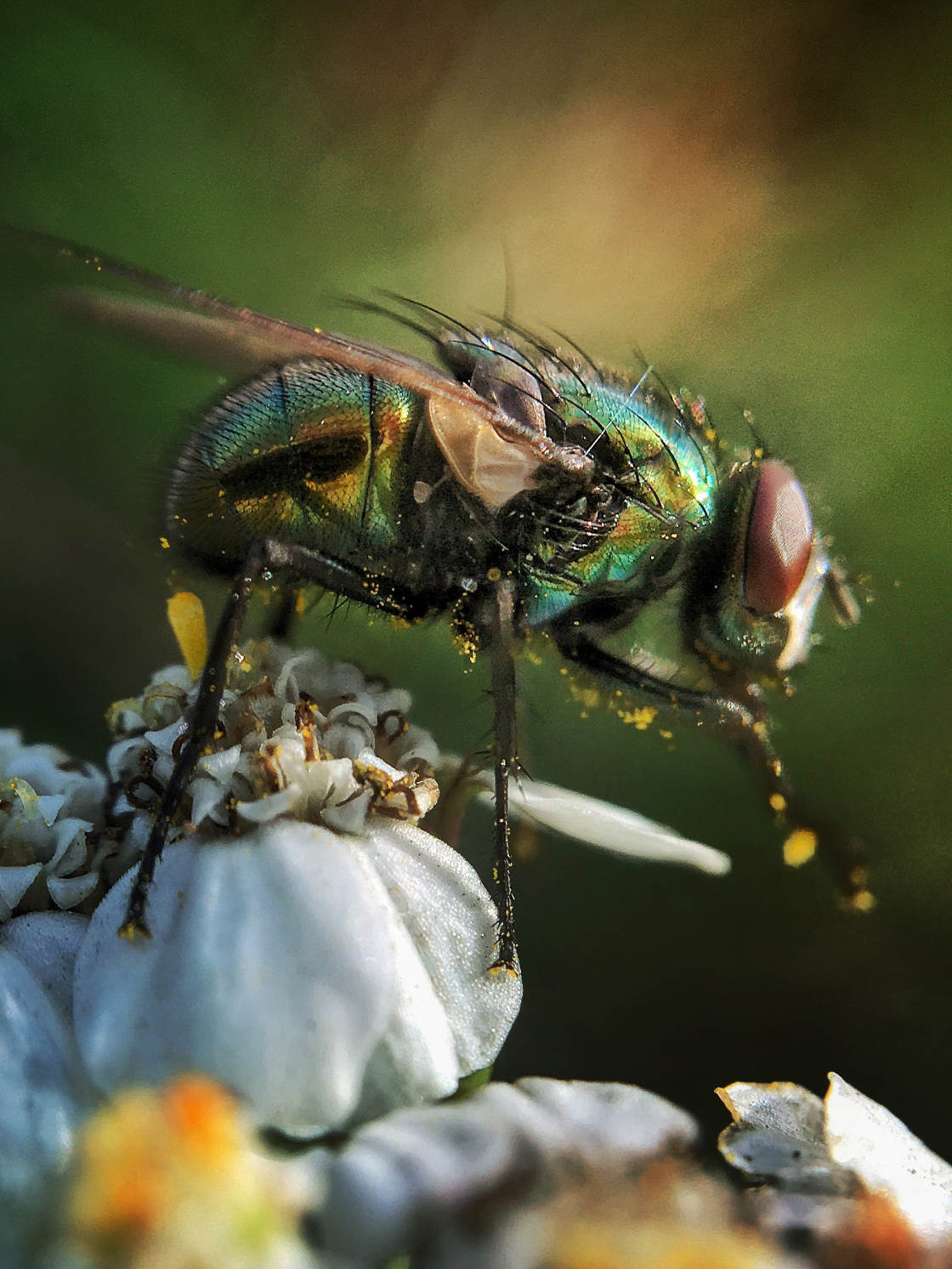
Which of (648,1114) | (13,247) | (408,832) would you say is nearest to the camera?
(648,1114)

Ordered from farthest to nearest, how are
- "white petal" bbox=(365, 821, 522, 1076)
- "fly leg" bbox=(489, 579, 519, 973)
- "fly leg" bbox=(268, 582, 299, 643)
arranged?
1. "fly leg" bbox=(268, 582, 299, 643)
2. "fly leg" bbox=(489, 579, 519, 973)
3. "white petal" bbox=(365, 821, 522, 1076)

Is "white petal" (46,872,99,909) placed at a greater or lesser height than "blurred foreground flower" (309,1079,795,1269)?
lesser

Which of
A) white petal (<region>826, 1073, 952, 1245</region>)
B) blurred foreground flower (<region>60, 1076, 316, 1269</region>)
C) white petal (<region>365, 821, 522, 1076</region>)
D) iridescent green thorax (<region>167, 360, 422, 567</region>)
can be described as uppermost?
iridescent green thorax (<region>167, 360, 422, 567</region>)

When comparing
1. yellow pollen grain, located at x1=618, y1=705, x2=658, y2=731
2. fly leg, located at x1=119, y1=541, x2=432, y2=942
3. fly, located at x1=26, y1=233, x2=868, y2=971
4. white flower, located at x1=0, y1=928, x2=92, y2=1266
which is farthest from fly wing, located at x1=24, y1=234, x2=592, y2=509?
white flower, located at x1=0, y1=928, x2=92, y2=1266

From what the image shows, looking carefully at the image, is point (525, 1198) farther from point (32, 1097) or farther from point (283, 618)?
point (283, 618)

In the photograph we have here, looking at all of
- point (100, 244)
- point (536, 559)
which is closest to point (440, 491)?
point (536, 559)

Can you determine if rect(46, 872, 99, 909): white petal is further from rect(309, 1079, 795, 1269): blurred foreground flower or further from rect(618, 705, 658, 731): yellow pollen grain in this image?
rect(618, 705, 658, 731): yellow pollen grain

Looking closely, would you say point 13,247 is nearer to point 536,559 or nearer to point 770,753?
point 536,559
